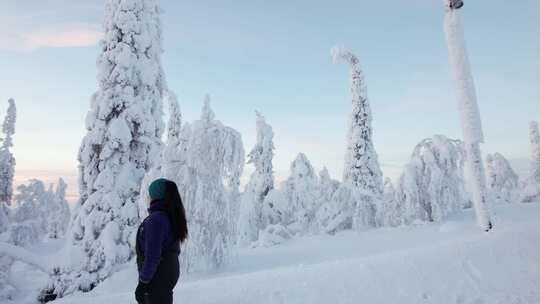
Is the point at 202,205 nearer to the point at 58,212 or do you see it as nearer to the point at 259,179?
the point at 259,179

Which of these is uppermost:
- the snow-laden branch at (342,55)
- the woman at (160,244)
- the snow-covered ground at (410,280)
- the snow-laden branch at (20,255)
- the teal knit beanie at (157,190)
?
the snow-laden branch at (342,55)

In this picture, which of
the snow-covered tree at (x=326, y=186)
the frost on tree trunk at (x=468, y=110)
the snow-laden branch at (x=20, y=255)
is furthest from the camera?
the snow-covered tree at (x=326, y=186)

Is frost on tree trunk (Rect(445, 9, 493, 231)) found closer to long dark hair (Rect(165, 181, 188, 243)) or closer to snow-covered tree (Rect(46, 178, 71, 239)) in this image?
long dark hair (Rect(165, 181, 188, 243))

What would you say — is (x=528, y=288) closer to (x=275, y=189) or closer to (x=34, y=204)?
(x=275, y=189)

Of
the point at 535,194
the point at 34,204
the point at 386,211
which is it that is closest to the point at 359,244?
the point at 386,211

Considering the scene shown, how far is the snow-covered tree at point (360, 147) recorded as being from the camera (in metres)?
25.1

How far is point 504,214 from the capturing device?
2256cm

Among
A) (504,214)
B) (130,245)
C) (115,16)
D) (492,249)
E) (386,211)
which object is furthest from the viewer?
(386,211)

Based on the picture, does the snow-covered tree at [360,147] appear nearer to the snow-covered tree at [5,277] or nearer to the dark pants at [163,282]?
the snow-covered tree at [5,277]

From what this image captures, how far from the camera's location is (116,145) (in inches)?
571

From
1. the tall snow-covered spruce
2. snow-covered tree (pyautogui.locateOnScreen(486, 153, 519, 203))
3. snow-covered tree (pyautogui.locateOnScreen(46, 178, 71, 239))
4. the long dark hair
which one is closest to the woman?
the long dark hair

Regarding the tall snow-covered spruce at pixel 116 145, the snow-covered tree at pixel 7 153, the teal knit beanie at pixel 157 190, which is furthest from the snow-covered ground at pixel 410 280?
the snow-covered tree at pixel 7 153

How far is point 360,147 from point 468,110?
529 inches

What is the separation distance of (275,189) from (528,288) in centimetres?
2036
